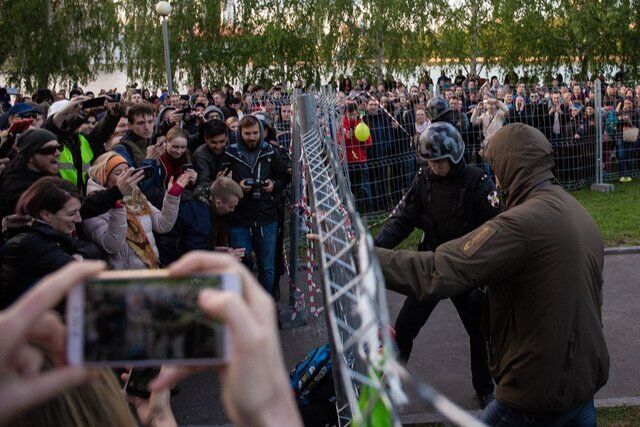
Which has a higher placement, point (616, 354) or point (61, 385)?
point (61, 385)

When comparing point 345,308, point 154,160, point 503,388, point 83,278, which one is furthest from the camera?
point 154,160

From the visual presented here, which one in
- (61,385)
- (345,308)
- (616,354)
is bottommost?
(616,354)

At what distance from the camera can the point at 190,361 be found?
1189 mm

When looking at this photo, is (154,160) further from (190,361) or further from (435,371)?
(190,361)

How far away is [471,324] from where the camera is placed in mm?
5426

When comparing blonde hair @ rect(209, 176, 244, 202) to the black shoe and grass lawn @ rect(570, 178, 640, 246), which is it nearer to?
the black shoe

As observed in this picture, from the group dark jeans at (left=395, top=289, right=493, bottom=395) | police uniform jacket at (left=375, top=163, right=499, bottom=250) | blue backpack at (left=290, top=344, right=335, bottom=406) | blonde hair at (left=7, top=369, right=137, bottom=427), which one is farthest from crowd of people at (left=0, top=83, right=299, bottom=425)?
dark jeans at (left=395, top=289, right=493, bottom=395)

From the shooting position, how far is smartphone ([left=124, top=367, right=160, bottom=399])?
448cm

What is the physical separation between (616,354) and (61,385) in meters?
5.89

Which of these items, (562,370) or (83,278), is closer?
(83,278)

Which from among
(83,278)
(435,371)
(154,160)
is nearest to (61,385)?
(83,278)

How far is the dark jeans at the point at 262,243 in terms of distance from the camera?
23.9 feet

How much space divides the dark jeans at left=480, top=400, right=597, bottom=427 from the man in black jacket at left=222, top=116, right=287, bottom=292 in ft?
13.1

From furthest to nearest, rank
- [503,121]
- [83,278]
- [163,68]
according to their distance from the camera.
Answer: [163,68] < [503,121] < [83,278]
